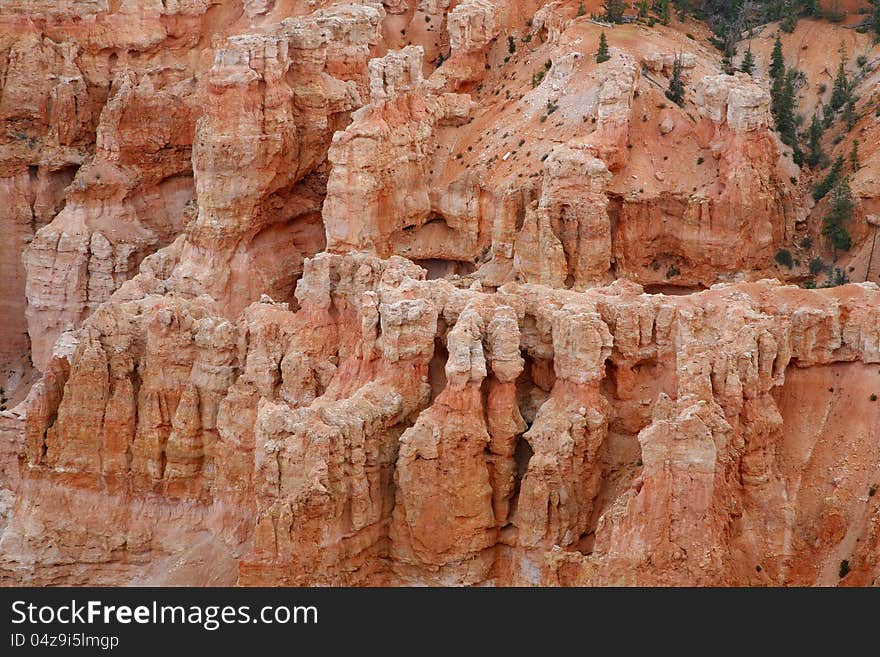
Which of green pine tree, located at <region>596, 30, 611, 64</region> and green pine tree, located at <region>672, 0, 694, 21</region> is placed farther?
green pine tree, located at <region>672, 0, 694, 21</region>

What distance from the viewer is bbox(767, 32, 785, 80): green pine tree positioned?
8481 centimetres

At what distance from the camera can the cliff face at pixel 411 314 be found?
2506 inches

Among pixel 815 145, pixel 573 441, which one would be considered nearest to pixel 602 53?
pixel 815 145

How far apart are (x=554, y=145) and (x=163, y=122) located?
68.5 ft

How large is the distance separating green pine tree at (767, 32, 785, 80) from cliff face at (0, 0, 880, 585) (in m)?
2.18

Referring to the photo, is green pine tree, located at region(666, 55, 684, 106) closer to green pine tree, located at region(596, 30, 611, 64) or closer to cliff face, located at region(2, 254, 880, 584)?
green pine tree, located at region(596, 30, 611, 64)

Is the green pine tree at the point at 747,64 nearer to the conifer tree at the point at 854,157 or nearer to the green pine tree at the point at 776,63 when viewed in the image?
the green pine tree at the point at 776,63

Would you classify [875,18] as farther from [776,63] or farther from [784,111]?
[784,111]

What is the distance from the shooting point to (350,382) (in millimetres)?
68500

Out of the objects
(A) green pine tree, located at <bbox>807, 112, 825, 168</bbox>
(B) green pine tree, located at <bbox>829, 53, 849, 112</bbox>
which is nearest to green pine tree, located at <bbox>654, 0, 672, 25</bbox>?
(B) green pine tree, located at <bbox>829, 53, 849, 112</bbox>

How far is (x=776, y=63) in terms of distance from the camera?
85125mm

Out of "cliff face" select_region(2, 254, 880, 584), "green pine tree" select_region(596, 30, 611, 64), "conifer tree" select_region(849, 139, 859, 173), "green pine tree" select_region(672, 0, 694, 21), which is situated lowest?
"cliff face" select_region(2, 254, 880, 584)

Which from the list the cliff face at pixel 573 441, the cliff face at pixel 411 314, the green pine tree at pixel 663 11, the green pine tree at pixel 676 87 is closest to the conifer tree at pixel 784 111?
the cliff face at pixel 411 314

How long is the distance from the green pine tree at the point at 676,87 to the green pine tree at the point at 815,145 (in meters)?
4.90
